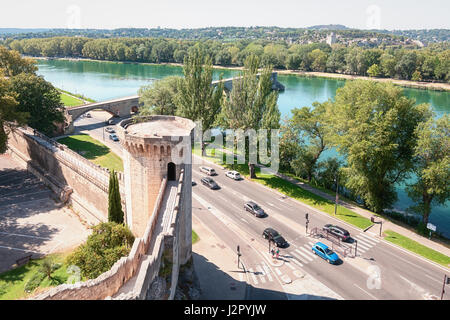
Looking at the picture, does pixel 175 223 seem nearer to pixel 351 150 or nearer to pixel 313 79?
pixel 351 150

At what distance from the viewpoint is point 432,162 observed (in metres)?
36.0

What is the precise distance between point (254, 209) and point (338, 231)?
389 inches

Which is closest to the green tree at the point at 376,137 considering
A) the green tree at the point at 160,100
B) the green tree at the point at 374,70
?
the green tree at the point at 160,100

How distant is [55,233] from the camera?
35969mm

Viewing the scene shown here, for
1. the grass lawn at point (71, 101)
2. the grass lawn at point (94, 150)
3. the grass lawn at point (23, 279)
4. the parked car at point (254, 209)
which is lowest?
the grass lawn at point (23, 279)

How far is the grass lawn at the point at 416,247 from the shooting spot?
3166 cm

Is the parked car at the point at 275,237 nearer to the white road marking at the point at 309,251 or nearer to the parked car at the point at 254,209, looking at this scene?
the white road marking at the point at 309,251

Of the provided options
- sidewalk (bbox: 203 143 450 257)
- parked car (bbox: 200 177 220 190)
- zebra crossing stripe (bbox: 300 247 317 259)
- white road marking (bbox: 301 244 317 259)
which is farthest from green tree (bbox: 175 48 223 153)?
zebra crossing stripe (bbox: 300 247 317 259)

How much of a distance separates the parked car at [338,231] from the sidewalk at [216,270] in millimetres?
10893

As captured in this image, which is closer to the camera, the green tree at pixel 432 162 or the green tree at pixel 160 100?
the green tree at pixel 432 162

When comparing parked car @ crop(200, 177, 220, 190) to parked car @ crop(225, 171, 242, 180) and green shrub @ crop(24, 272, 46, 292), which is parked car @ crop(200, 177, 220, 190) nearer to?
parked car @ crop(225, 171, 242, 180)

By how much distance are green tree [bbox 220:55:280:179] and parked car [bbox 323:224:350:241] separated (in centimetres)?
1691

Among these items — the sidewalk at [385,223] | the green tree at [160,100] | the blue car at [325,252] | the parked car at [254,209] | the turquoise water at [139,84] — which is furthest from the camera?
the turquoise water at [139,84]
